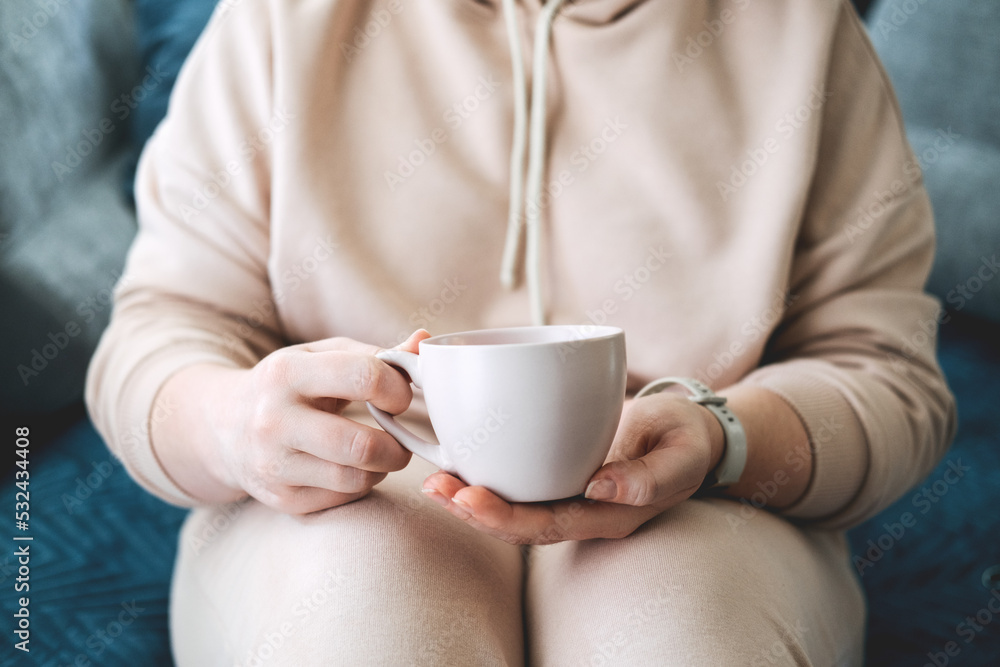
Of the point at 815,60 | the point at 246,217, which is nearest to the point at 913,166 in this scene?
the point at 815,60

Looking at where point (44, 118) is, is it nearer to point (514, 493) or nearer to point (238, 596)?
point (238, 596)

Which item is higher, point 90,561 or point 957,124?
point 957,124

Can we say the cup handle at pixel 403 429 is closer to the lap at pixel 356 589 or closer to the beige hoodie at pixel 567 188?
the lap at pixel 356 589

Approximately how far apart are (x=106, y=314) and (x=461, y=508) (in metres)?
0.78

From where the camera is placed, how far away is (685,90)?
0.75 metres

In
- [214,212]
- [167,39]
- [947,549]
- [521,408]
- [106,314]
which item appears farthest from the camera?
[167,39]

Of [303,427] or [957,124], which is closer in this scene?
[303,427]

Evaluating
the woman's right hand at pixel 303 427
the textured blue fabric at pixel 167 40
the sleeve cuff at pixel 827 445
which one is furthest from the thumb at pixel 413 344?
the textured blue fabric at pixel 167 40

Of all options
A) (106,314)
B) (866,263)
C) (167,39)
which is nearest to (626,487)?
(866,263)

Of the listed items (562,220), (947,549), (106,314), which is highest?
(562,220)

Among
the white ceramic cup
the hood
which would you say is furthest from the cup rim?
the hood

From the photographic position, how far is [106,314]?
3.34ft

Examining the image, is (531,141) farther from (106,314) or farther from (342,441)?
(106,314)

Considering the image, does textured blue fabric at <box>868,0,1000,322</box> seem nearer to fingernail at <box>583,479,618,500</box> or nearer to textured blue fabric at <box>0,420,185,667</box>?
fingernail at <box>583,479,618,500</box>
